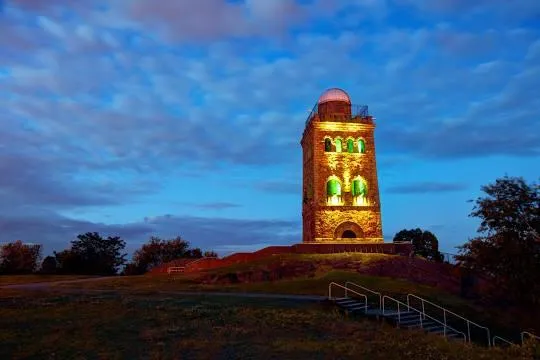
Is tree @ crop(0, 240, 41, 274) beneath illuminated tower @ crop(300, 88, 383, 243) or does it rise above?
beneath

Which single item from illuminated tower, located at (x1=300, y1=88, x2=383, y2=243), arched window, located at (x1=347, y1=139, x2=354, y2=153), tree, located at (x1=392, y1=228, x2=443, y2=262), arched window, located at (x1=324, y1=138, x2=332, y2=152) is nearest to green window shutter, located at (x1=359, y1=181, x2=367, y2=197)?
illuminated tower, located at (x1=300, y1=88, x2=383, y2=243)

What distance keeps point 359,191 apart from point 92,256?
125 feet

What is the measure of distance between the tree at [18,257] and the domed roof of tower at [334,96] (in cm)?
4573

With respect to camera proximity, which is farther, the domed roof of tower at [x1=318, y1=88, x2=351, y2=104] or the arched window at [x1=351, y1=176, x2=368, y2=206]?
the domed roof of tower at [x1=318, y1=88, x2=351, y2=104]

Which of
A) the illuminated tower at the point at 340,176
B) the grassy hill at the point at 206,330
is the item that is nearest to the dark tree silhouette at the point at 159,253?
the illuminated tower at the point at 340,176

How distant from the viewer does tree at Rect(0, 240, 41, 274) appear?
61000 mm

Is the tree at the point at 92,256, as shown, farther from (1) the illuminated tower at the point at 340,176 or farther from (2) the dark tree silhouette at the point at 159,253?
(1) the illuminated tower at the point at 340,176

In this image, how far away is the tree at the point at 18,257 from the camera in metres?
61.0

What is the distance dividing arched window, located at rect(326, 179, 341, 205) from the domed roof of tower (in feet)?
33.9

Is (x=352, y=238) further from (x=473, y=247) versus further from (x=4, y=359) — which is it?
(x=4, y=359)

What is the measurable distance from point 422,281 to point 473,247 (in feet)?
21.5

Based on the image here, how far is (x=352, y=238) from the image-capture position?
153 feet

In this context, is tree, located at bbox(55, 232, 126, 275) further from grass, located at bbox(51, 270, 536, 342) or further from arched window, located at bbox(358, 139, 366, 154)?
arched window, located at bbox(358, 139, 366, 154)

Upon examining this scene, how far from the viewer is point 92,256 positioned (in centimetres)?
6125
